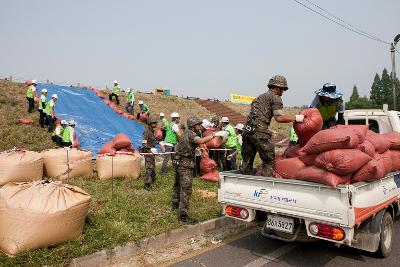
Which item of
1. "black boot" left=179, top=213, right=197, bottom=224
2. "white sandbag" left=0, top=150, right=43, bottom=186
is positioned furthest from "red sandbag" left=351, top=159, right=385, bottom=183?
"white sandbag" left=0, top=150, right=43, bottom=186

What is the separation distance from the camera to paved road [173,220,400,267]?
4520mm

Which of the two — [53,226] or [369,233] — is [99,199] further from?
[369,233]

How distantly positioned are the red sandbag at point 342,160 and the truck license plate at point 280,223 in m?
0.76

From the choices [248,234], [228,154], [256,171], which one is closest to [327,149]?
[256,171]

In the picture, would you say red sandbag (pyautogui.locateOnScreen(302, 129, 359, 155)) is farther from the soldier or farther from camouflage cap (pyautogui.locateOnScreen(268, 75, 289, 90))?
the soldier

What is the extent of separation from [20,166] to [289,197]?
583 cm

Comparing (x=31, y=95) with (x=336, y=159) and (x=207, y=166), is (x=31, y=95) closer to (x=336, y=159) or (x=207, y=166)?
(x=207, y=166)

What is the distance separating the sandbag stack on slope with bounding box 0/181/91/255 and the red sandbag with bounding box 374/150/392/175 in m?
3.86

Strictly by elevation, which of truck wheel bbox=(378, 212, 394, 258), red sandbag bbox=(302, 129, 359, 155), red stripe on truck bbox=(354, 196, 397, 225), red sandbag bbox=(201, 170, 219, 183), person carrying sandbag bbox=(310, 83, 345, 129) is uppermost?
person carrying sandbag bbox=(310, 83, 345, 129)

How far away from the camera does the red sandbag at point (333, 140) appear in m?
4.19

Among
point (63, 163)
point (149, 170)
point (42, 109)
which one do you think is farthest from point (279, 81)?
point (42, 109)

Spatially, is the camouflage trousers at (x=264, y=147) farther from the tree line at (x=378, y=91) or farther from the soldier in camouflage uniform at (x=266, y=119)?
the tree line at (x=378, y=91)

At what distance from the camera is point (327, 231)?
395 cm

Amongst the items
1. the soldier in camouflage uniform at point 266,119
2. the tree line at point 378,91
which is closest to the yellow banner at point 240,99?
the soldier in camouflage uniform at point 266,119
